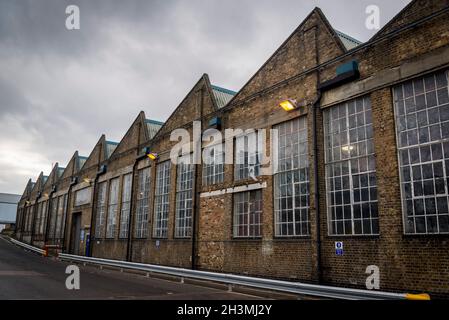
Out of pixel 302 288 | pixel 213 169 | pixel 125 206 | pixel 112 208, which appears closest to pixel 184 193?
pixel 213 169

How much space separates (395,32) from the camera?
12023 mm

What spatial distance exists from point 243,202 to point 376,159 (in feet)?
21.7

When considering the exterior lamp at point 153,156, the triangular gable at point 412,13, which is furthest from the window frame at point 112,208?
the triangular gable at point 412,13

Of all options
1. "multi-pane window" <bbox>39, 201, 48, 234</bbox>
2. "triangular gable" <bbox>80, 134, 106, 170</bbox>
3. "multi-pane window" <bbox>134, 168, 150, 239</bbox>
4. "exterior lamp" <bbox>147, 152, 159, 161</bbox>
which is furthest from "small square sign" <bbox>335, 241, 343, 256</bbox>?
"multi-pane window" <bbox>39, 201, 48, 234</bbox>

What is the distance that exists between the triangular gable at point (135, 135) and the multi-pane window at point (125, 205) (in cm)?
230

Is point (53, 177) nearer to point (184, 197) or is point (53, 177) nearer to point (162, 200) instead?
point (162, 200)

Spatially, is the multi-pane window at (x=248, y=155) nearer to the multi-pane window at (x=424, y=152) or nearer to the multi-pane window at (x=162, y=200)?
the multi-pane window at (x=424, y=152)

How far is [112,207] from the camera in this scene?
96.2 ft

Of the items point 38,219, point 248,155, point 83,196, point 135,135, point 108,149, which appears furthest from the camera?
point 38,219

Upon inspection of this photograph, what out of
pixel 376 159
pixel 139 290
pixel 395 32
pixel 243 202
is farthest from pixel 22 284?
pixel 395 32

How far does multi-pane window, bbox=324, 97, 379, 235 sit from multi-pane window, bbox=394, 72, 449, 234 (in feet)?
3.45

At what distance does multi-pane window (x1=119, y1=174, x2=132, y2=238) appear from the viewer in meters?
26.7

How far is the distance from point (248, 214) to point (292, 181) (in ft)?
9.27

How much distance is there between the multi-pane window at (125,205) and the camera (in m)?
26.7
